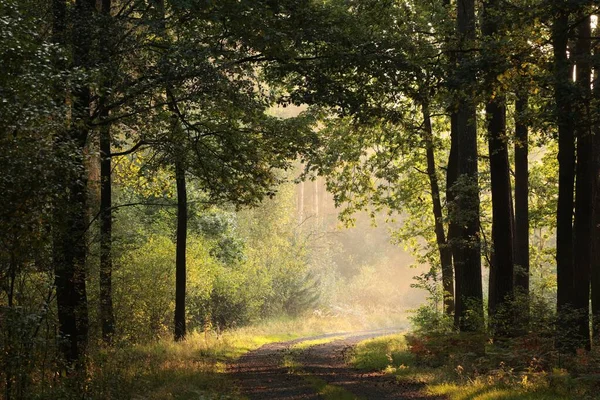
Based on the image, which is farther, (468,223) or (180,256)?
(180,256)

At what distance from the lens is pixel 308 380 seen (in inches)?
546

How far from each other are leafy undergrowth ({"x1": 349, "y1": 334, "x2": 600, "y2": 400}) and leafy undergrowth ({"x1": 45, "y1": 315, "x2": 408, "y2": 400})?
421 centimetres

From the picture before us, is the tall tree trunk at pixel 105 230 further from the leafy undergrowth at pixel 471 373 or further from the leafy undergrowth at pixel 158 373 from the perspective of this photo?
the leafy undergrowth at pixel 471 373

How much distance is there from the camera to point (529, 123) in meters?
13.1

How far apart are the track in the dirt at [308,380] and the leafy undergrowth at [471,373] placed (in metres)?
0.51

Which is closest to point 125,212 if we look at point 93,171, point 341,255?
point 93,171

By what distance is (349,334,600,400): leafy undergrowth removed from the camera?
964 cm

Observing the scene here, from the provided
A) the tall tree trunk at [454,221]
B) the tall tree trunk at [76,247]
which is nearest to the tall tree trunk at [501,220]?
the tall tree trunk at [454,221]

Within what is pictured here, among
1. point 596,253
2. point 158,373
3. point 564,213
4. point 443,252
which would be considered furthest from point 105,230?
point 596,253

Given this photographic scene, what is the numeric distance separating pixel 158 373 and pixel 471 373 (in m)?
6.89

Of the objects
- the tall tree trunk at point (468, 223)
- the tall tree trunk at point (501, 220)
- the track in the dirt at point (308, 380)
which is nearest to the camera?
the track in the dirt at point (308, 380)

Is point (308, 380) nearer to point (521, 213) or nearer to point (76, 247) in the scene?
point (76, 247)

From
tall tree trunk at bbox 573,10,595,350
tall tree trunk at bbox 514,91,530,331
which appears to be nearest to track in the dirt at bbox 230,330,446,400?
tall tree trunk at bbox 573,10,595,350

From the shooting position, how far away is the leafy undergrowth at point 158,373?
10.3m
